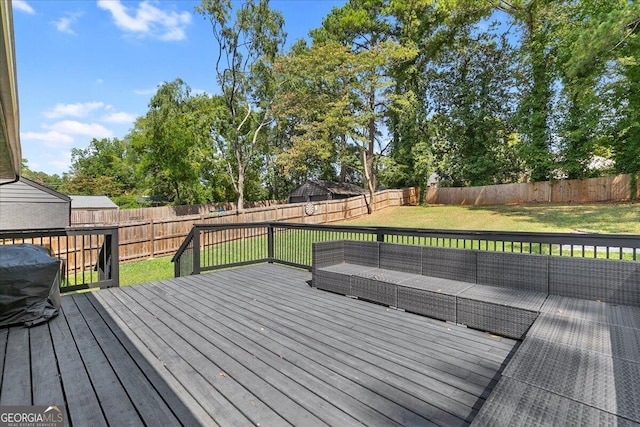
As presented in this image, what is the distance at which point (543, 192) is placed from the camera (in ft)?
51.6

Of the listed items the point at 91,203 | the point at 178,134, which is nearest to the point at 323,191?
the point at 178,134

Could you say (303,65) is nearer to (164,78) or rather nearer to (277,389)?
(164,78)

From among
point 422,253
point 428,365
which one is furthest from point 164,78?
point 428,365

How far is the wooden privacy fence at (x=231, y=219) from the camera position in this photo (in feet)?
31.3

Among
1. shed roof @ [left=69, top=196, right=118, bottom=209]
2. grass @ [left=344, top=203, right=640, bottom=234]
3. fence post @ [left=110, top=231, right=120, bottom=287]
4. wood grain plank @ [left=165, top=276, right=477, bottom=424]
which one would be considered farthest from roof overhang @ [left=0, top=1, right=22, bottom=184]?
shed roof @ [left=69, top=196, right=118, bottom=209]

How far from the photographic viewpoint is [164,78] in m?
15.2

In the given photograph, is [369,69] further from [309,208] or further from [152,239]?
[152,239]

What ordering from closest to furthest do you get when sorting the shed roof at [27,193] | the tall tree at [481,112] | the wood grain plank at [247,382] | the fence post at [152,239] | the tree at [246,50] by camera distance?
the wood grain plank at [247,382] → the fence post at [152,239] → the shed roof at [27,193] → the tree at [246,50] → the tall tree at [481,112]

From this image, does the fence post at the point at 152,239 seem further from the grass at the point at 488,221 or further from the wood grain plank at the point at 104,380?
the wood grain plank at the point at 104,380

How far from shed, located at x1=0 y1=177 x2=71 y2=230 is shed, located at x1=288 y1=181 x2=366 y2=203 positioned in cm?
1188

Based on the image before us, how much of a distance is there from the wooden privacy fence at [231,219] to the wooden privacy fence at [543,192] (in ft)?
6.99

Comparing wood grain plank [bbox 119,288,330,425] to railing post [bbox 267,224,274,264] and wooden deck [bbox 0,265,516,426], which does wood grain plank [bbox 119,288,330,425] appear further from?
railing post [bbox 267,224,274,264]

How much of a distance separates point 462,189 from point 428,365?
18.4m

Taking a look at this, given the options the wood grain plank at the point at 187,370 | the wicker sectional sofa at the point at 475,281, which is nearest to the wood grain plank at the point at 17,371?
the wood grain plank at the point at 187,370
